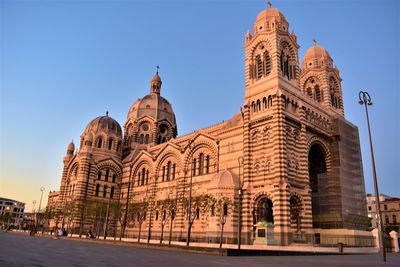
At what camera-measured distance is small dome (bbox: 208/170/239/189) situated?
36219 mm

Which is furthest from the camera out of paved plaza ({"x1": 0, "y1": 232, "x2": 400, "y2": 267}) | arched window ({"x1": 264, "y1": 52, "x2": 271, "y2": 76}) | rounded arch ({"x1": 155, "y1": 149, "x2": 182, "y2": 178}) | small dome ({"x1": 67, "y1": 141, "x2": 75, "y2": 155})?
small dome ({"x1": 67, "y1": 141, "x2": 75, "y2": 155})

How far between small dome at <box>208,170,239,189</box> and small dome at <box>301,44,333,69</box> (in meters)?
25.1

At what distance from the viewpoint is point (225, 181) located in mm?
36812

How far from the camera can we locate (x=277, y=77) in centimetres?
3759

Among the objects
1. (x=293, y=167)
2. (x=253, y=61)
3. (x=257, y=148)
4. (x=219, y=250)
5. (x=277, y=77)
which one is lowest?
(x=219, y=250)

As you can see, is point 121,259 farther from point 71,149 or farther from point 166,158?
point 71,149

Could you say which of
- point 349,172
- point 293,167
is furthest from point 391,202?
point 293,167

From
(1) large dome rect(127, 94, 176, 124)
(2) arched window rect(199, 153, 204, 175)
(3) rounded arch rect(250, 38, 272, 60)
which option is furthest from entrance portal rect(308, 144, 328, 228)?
(1) large dome rect(127, 94, 176, 124)

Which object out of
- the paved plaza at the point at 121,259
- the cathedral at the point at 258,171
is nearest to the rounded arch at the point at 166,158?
the cathedral at the point at 258,171

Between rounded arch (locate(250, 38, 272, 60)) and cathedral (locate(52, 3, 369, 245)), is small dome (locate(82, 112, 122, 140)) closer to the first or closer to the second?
cathedral (locate(52, 3, 369, 245))

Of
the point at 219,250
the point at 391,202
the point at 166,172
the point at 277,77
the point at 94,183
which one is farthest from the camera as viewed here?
the point at 391,202

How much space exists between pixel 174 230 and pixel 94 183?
20367 millimetres

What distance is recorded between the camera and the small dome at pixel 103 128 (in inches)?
2359

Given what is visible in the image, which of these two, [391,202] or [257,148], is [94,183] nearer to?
[257,148]
